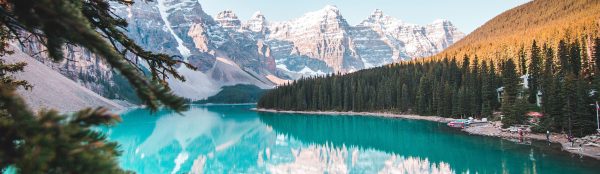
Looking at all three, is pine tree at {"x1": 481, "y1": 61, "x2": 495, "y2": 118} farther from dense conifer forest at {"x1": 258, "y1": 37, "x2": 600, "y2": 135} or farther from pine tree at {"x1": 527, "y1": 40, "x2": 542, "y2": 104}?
pine tree at {"x1": 527, "y1": 40, "x2": 542, "y2": 104}

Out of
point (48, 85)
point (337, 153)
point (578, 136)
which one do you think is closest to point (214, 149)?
point (337, 153)

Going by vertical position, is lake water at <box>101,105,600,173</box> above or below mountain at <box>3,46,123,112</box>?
below

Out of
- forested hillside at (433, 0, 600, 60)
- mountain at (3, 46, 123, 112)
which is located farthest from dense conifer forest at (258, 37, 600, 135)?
mountain at (3, 46, 123, 112)

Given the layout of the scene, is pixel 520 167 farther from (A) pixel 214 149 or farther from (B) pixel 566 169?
(A) pixel 214 149

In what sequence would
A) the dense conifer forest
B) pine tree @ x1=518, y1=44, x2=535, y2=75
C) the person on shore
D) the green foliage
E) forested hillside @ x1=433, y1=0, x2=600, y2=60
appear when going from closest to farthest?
the green foliage → the person on shore → the dense conifer forest → pine tree @ x1=518, y1=44, x2=535, y2=75 → forested hillside @ x1=433, y1=0, x2=600, y2=60

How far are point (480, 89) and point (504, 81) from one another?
12.8 m

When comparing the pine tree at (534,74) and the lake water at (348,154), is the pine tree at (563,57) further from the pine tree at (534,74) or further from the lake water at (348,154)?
the lake water at (348,154)

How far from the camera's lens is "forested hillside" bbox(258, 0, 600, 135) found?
36.8 meters

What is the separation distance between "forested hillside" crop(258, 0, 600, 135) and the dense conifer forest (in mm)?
89

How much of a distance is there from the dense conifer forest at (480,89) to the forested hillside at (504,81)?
3.5 inches

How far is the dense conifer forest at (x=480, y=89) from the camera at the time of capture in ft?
116

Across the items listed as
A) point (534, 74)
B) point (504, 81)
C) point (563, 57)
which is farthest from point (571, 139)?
point (563, 57)

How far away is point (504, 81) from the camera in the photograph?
57125 mm

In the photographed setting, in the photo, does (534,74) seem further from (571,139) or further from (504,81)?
(571,139)
